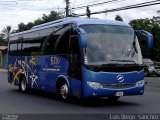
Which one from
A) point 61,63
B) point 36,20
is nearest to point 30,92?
point 61,63

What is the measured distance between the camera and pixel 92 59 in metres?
14.6

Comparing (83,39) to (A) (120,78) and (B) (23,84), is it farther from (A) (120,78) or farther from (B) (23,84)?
(B) (23,84)

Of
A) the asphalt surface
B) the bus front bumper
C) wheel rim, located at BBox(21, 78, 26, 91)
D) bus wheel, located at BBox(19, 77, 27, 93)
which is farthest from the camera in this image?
wheel rim, located at BBox(21, 78, 26, 91)

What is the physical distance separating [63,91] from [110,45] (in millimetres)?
2536

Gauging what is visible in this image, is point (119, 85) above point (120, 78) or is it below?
below

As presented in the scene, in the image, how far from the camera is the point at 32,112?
13.4 metres

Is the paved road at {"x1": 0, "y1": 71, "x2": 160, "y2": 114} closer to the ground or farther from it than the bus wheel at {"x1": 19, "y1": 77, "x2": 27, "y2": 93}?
closer to the ground

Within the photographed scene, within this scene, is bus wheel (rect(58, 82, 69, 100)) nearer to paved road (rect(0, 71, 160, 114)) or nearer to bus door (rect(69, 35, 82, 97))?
paved road (rect(0, 71, 160, 114))

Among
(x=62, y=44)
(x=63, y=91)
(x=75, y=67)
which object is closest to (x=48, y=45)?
(x=62, y=44)

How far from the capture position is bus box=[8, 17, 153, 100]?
14461 mm

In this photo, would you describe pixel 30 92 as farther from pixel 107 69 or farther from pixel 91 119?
pixel 91 119

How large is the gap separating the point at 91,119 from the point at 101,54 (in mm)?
3397

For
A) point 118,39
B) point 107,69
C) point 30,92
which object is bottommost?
point 30,92

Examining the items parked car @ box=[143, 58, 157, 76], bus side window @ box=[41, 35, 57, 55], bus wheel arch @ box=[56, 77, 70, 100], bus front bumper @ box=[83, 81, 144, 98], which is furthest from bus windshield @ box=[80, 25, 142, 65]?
parked car @ box=[143, 58, 157, 76]
